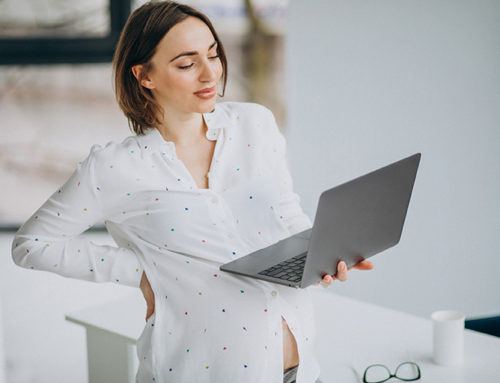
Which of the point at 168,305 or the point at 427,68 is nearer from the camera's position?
the point at 168,305

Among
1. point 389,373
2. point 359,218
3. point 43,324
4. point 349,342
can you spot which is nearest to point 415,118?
point 349,342

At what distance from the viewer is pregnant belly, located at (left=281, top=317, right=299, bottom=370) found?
121 cm

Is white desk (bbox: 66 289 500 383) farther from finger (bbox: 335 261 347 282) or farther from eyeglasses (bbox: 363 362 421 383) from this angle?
finger (bbox: 335 261 347 282)

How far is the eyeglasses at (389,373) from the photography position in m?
1.34

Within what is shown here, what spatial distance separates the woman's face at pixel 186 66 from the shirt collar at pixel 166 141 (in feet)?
0.29

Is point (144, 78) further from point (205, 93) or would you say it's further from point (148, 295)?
point (148, 295)

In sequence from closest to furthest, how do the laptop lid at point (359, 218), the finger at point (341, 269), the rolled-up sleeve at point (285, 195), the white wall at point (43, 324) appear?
the laptop lid at point (359, 218) → the finger at point (341, 269) → the rolled-up sleeve at point (285, 195) → the white wall at point (43, 324)

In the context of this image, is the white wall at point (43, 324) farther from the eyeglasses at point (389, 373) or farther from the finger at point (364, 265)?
the finger at point (364, 265)

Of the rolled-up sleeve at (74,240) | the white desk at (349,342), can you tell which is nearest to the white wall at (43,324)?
the white desk at (349,342)

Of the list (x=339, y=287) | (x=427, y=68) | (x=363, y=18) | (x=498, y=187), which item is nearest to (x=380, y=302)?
(x=339, y=287)

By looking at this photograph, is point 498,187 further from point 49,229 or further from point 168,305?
point 49,229

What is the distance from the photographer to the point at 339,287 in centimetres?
287

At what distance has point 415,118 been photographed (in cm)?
266

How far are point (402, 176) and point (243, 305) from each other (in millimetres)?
418
